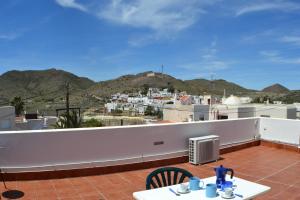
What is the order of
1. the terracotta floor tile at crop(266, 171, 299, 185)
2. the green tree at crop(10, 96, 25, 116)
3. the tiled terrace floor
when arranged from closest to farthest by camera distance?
the tiled terrace floor, the terracotta floor tile at crop(266, 171, 299, 185), the green tree at crop(10, 96, 25, 116)

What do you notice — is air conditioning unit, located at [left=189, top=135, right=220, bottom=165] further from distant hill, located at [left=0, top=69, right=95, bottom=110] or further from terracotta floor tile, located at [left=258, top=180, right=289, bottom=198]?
distant hill, located at [left=0, top=69, right=95, bottom=110]

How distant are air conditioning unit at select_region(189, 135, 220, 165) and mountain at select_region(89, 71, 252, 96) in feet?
145

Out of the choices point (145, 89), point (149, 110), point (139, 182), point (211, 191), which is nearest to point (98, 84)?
point (145, 89)

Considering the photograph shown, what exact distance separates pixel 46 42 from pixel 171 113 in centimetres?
1393

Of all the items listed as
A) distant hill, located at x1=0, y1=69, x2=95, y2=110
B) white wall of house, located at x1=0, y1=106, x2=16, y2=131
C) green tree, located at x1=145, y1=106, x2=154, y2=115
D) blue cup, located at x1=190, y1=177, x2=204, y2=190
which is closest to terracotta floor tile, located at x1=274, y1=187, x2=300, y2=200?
blue cup, located at x1=190, y1=177, x2=204, y2=190

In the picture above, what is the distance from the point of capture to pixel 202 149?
20.3 feet

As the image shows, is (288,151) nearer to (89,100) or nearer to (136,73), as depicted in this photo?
(89,100)

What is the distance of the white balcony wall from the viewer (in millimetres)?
7672

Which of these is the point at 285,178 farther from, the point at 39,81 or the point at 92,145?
the point at 39,81

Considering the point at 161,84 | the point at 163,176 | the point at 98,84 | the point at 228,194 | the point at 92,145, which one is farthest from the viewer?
the point at 161,84

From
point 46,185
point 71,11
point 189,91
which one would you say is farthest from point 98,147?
point 189,91

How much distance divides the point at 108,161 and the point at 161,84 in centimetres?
5450

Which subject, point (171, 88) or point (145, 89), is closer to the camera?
point (145, 89)

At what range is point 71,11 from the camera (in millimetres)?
19594
